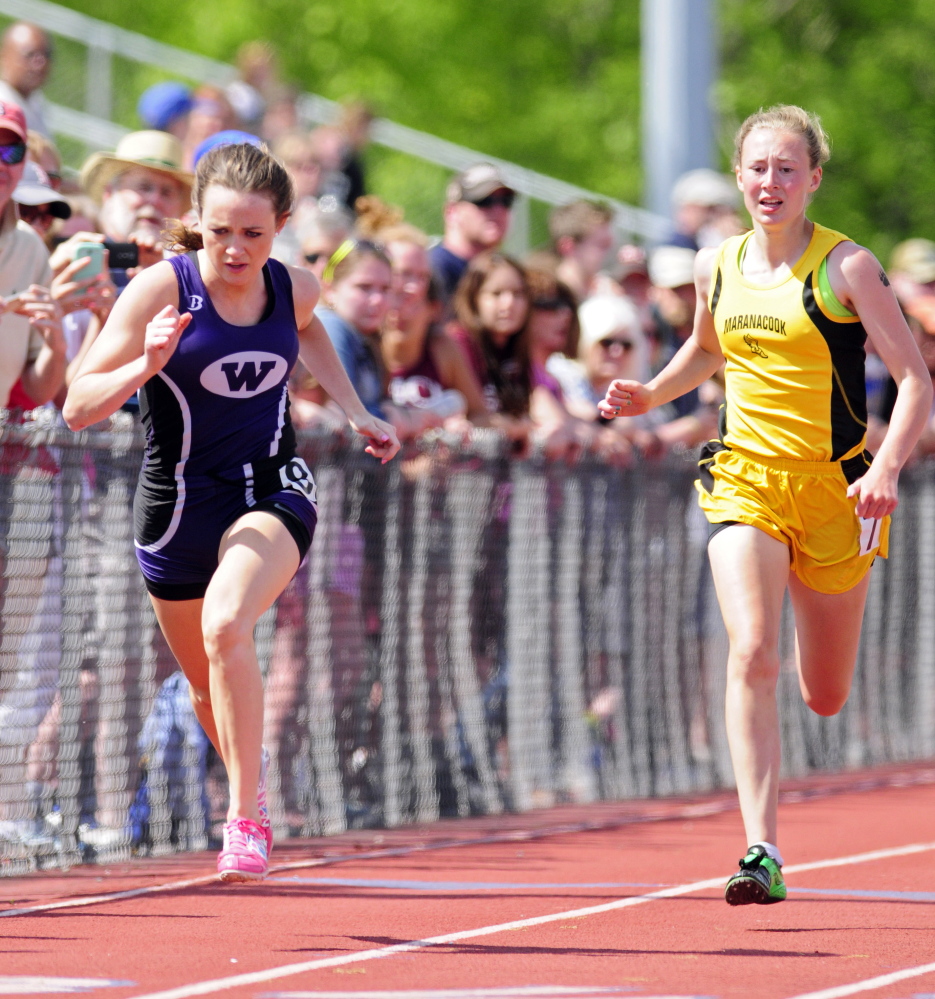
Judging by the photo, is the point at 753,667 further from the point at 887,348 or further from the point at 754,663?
the point at 887,348

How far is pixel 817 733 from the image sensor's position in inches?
492

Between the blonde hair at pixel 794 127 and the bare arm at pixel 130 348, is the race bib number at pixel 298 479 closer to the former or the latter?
the bare arm at pixel 130 348

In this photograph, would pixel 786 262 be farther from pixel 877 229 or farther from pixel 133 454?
pixel 877 229

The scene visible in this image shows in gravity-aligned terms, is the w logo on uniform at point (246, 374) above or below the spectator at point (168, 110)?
below

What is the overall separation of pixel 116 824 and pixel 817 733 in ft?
18.9

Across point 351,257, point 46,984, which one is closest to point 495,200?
point 351,257

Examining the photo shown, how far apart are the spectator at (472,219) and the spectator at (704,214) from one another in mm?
3807

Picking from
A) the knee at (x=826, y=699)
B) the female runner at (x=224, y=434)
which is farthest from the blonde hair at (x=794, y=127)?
the knee at (x=826, y=699)

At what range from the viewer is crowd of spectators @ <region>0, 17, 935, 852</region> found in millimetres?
7875

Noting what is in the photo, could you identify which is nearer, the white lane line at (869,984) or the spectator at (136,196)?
the white lane line at (869,984)

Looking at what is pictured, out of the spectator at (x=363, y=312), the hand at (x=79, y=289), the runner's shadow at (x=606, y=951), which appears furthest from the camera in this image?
the spectator at (x=363, y=312)

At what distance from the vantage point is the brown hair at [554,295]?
10.6 metres

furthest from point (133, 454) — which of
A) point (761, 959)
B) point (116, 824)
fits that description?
point (761, 959)

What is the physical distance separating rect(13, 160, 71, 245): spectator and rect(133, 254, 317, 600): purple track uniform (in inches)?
81.6
